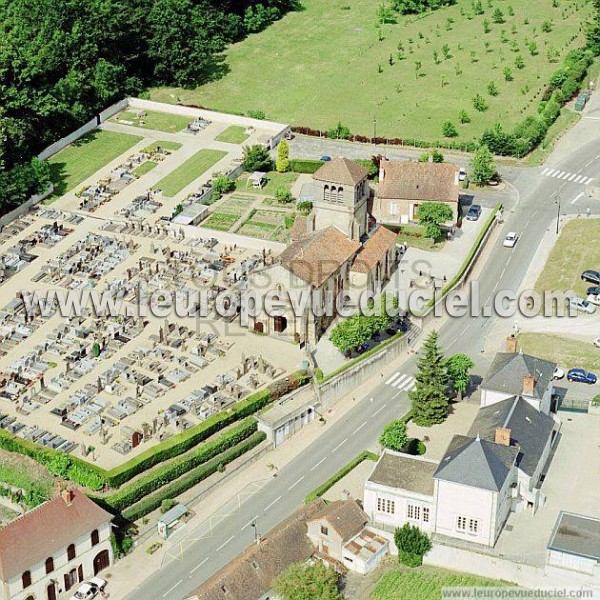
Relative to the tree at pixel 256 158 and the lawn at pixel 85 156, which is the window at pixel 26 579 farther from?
the tree at pixel 256 158

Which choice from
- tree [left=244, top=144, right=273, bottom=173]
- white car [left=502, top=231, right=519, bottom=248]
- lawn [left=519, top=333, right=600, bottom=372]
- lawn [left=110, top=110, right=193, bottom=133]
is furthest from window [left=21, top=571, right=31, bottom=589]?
lawn [left=110, top=110, right=193, bottom=133]

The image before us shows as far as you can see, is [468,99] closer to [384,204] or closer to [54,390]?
[384,204]

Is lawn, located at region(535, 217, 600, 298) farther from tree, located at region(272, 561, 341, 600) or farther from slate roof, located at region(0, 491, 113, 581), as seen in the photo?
slate roof, located at region(0, 491, 113, 581)

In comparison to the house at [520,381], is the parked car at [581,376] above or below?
below

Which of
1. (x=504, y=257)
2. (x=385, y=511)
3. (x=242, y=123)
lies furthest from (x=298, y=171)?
(x=385, y=511)

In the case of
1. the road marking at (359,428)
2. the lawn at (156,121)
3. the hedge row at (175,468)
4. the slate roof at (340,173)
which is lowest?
the road marking at (359,428)

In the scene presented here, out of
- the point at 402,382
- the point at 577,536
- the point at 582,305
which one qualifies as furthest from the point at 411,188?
the point at 577,536

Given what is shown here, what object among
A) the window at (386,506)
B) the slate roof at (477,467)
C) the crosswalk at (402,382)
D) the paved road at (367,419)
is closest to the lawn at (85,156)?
the paved road at (367,419)

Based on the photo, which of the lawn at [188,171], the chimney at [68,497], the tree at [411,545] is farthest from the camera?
the lawn at [188,171]

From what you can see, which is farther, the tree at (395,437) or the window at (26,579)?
the tree at (395,437)
